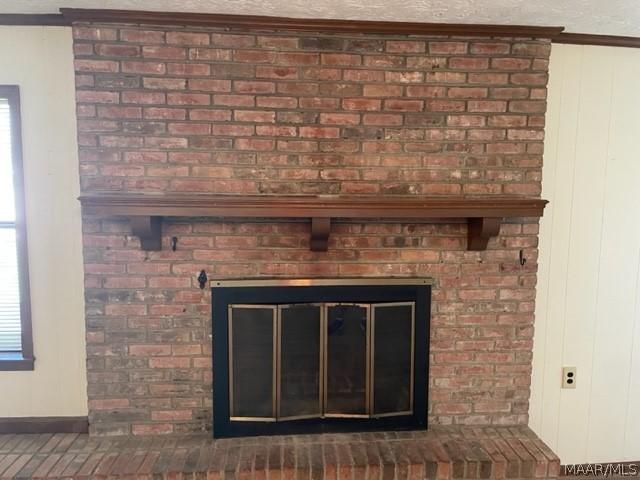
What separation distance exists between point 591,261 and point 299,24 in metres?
2.01

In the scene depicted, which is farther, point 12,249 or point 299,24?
point 12,249

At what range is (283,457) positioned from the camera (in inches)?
72.4

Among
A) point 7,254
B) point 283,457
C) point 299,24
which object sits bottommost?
point 283,457

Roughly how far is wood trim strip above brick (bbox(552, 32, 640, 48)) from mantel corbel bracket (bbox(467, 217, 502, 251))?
1047 millimetres

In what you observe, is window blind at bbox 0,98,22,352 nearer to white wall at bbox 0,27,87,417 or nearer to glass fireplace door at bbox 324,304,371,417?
white wall at bbox 0,27,87,417

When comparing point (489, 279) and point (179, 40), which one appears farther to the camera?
point (489, 279)

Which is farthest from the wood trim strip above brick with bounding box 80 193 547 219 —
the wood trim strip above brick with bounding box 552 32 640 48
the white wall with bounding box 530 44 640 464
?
the wood trim strip above brick with bounding box 552 32 640 48

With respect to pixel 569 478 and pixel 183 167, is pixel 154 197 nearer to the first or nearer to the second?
pixel 183 167

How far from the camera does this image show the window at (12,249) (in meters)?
1.92

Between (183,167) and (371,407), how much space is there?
5.07 ft

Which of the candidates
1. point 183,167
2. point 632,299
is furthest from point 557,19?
point 183,167

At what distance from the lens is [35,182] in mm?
1947

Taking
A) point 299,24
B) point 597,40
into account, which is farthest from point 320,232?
point 597,40

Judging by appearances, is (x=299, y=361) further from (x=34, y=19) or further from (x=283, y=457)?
(x=34, y=19)
